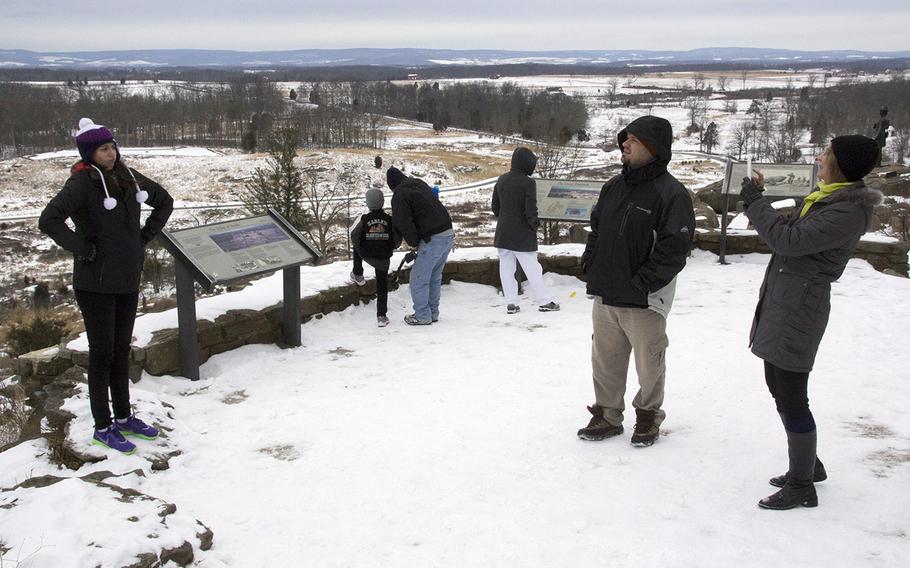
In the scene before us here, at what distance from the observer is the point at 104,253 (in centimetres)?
389

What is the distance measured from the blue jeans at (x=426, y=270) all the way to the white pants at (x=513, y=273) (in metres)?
0.66

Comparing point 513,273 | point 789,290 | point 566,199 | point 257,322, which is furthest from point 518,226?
point 789,290

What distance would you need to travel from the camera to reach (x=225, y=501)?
12.2 feet

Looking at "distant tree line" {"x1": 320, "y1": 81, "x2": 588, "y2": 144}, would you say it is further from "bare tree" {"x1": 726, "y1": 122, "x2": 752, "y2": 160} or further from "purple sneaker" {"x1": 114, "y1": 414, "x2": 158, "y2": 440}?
"purple sneaker" {"x1": 114, "y1": 414, "x2": 158, "y2": 440}

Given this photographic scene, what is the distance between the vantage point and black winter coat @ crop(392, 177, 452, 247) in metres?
6.80

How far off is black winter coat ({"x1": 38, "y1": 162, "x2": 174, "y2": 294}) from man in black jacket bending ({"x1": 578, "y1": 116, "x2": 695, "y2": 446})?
2471 millimetres

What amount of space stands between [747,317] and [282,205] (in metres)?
22.6

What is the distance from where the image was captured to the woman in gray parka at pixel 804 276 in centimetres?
317

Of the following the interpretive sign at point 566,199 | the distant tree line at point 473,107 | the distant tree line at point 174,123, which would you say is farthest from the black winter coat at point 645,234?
the distant tree line at point 473,107

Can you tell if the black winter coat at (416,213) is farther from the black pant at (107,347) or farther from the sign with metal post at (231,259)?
the black pant at (107,347)

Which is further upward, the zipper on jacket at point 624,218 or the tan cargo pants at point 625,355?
the zipper on jacket at point 624,218

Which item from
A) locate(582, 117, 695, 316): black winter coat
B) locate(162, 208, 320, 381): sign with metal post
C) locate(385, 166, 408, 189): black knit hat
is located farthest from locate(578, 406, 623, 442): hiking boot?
locate(385, 166, 408, 189): black knit hat

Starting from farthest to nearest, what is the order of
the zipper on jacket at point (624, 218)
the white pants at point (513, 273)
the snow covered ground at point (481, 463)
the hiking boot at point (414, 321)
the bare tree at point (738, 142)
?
the bare tree at point (738, 142) < the white pants at point (513, 273) < the hiking boot at point (414, 321) < the zipper on jacket at point (624, 218) < the snow covered ground at point (481, 463)

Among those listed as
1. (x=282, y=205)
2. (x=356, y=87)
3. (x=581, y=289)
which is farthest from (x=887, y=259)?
(x=356, y=87)
